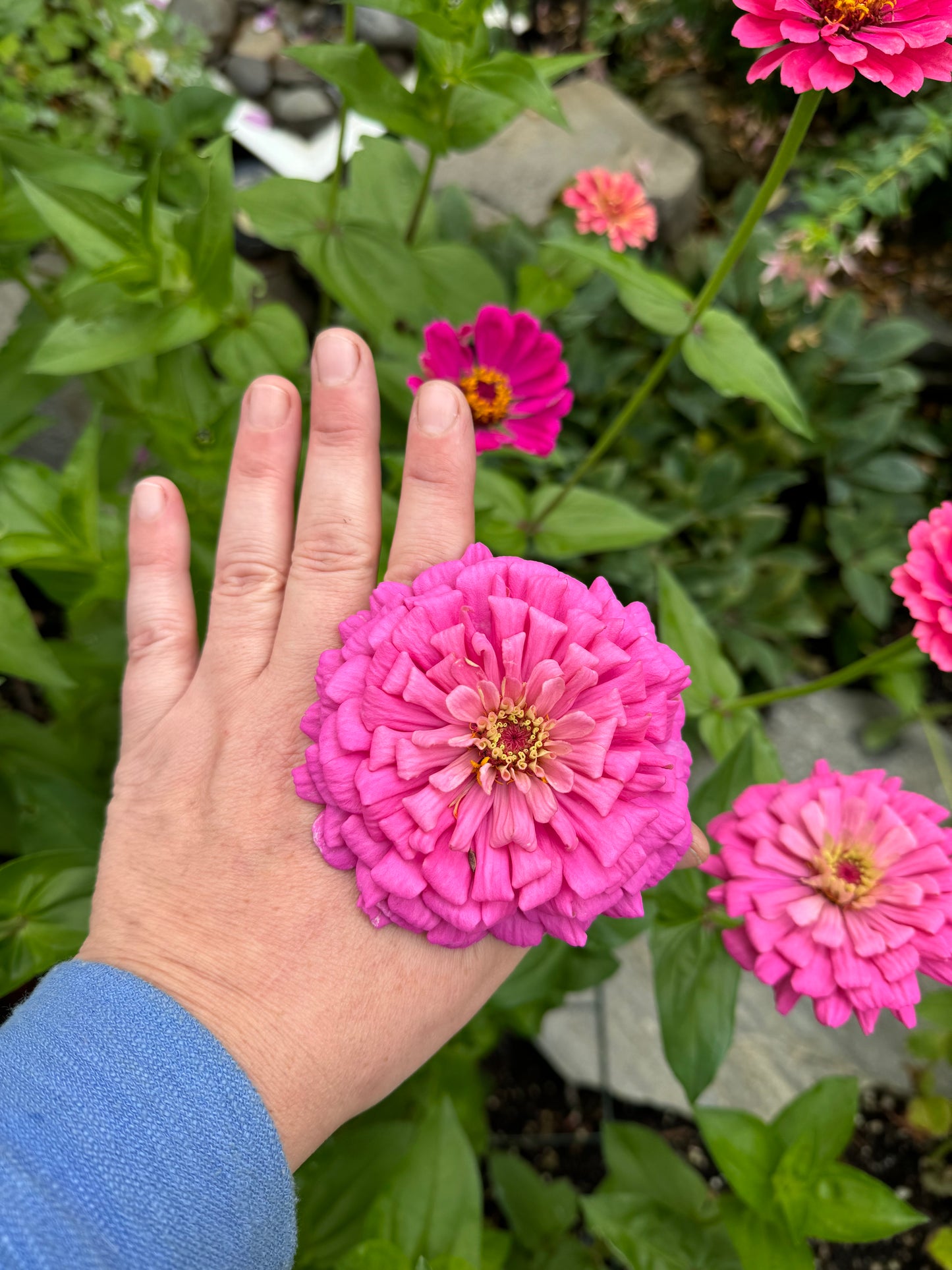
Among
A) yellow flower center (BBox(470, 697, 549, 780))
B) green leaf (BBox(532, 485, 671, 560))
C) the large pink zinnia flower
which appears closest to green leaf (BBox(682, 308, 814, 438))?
the large pink zinnia flower

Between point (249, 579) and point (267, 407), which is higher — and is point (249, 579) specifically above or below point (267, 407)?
below

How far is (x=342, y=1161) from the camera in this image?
125 cm

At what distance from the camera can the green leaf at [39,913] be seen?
1008mm

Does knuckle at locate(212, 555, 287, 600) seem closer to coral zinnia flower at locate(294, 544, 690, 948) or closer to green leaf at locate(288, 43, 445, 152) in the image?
coral zinnia flower at locate(294, 544, 690, 948)

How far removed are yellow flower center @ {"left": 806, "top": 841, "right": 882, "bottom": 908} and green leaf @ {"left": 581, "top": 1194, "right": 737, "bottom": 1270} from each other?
60cm

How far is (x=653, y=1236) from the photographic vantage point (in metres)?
1.23

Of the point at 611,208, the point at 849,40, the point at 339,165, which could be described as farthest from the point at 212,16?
the point at 849,40

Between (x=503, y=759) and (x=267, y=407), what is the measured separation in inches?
19.7

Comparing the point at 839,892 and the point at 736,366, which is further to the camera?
the point at 736,366

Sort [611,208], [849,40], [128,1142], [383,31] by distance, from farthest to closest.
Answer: [383,31]
[611,208]
[849,40]
[128,1142]

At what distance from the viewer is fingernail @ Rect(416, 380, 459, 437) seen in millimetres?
905

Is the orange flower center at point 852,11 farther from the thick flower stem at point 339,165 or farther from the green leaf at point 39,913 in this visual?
the green leaf at point 39,913

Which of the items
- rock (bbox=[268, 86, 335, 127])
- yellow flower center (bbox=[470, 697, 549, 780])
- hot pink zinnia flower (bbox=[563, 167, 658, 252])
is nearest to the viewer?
yellow flower center (bbox=[470, 697, 549, 780])

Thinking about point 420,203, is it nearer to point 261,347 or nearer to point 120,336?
point 261,347
